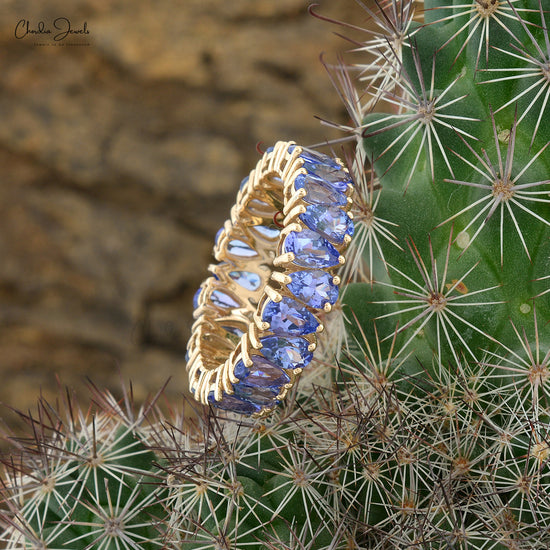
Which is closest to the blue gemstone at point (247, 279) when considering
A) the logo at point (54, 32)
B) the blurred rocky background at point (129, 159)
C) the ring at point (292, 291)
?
the ring at point (292, 291)

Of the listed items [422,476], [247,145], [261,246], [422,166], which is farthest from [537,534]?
[247,145]

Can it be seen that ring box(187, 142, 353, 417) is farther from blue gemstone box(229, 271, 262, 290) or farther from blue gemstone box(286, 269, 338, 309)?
blue gemstone box(229, 271, 262, 290)

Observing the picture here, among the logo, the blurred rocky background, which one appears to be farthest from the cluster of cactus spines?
the logo

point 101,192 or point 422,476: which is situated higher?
point 422,476

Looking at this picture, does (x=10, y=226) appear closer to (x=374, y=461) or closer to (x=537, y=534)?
(x=374, y=461)

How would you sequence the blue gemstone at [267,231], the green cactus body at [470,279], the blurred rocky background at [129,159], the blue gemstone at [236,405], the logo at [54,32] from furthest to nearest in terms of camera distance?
the blurred rocky background at [129,159], the logo at [54,32], the blue gemstone at [267,231], the blue gemstone at [236,405], the green cactus body at [470,279]

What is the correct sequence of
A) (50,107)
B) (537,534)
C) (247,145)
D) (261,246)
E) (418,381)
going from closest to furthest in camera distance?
(537,534)
(418,381)
(261,246)
(50,107)
(247,145)

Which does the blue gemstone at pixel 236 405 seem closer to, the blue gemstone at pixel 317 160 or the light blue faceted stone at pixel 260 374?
the light blue faceted stone at pixel 260 374
